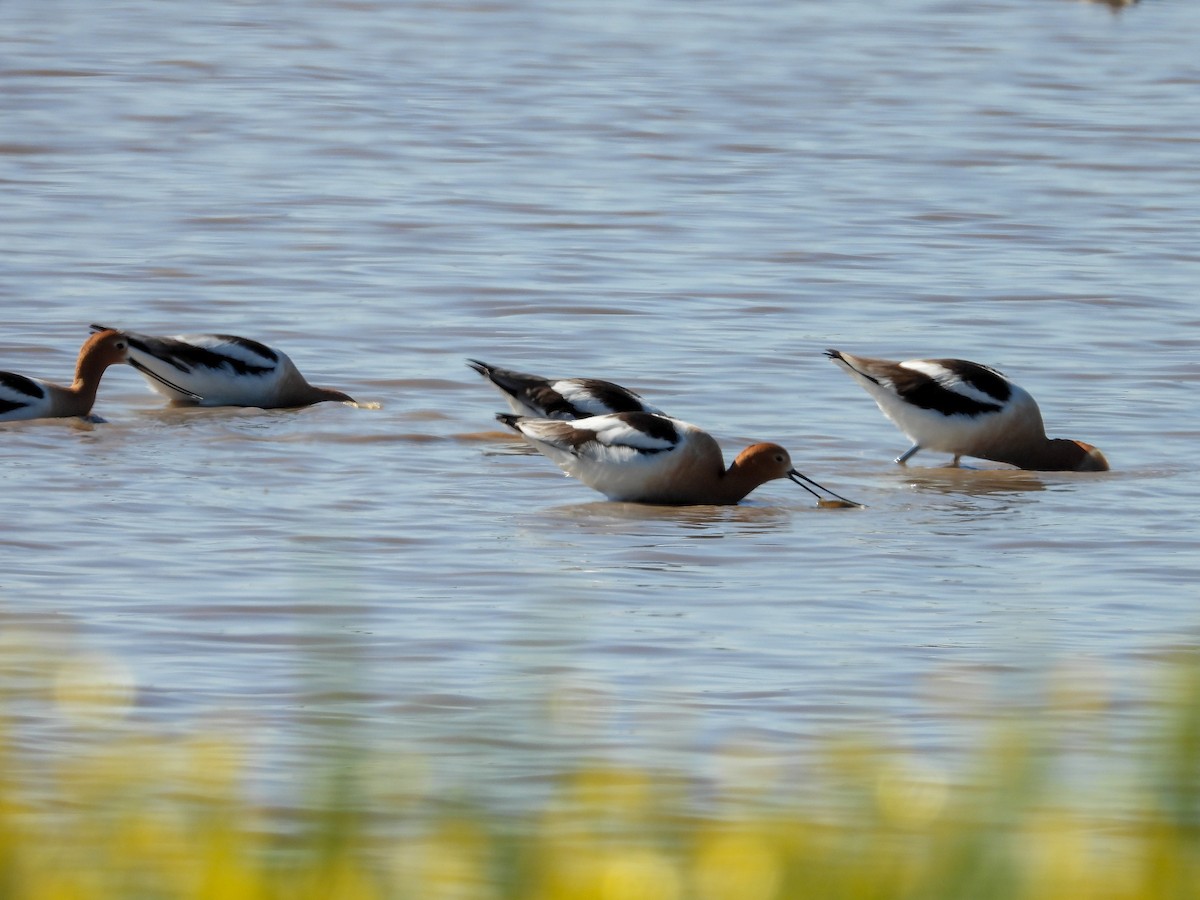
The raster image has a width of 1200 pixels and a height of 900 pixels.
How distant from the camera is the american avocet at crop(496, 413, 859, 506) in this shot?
10977 millimetres

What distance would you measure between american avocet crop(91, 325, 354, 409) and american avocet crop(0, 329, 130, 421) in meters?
0.16

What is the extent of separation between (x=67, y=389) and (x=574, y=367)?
290 cm

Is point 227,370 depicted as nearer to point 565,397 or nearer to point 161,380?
point 161,380

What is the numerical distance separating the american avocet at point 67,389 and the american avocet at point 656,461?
8.84 feet

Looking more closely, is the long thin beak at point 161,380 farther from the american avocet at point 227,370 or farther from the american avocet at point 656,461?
the american avocet at point 656,461

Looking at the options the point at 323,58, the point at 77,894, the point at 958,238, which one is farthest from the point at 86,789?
the point at 323,58

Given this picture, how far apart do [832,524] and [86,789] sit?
7.30 metres

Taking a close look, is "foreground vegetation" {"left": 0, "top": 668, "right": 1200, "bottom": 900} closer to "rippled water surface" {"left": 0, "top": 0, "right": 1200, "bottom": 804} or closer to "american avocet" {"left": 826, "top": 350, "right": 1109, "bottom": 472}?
"rippled water surface" {"left": 0, "top": 0, "right": 1200, "bottom": 804}

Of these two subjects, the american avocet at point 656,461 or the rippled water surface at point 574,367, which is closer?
the rippled water surface at point 574,367

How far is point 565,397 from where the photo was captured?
1184 centimetres

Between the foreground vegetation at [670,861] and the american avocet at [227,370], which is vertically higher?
the foreground vegetation at [670,861]

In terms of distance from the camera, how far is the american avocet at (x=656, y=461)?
1098 centimetres

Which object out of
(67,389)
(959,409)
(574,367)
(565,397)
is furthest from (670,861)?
(574,367)

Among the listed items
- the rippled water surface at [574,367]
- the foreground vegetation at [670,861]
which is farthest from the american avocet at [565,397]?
the foreground vegetation at [670,861]
